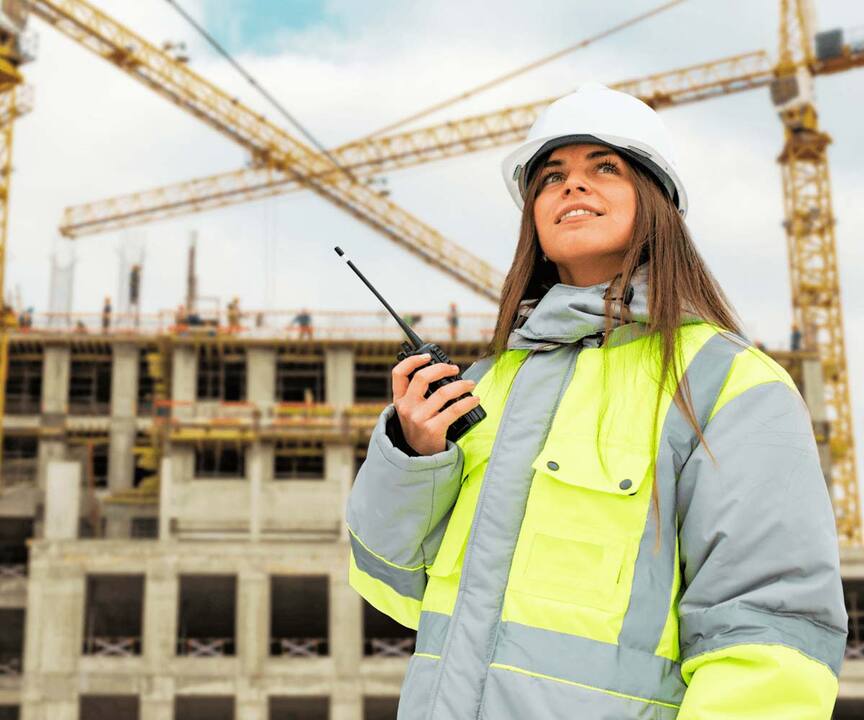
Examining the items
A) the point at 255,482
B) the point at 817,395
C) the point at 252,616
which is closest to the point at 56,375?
the point at 255,482

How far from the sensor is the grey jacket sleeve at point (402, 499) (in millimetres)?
2822

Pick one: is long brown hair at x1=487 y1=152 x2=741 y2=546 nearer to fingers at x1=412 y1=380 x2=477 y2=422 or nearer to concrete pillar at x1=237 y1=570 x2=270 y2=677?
fingers at x1=412 y1=380 x2=477 y2=422

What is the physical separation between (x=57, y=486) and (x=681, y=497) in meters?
39.6

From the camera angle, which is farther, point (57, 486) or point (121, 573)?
point (57, 486)

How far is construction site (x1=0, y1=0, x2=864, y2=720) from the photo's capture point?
35875mm

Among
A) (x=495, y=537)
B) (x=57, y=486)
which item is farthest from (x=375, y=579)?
(x=57, y=486)

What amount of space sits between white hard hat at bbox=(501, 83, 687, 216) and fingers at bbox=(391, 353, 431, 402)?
73cm

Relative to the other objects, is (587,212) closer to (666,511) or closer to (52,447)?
(666,511)

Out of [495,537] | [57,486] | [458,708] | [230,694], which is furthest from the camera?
[57,486]

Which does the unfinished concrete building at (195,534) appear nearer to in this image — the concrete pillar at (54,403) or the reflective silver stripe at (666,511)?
the concrete pillar at (54,403)

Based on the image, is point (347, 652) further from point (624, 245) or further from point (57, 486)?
point (624, 245)

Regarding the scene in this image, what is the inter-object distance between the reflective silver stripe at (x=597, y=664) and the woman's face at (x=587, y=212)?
1.07 meters

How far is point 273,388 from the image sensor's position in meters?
50.6

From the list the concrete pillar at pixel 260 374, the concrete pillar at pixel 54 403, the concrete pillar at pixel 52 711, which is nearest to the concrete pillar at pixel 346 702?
the concrete pillar at pixel 52 711
